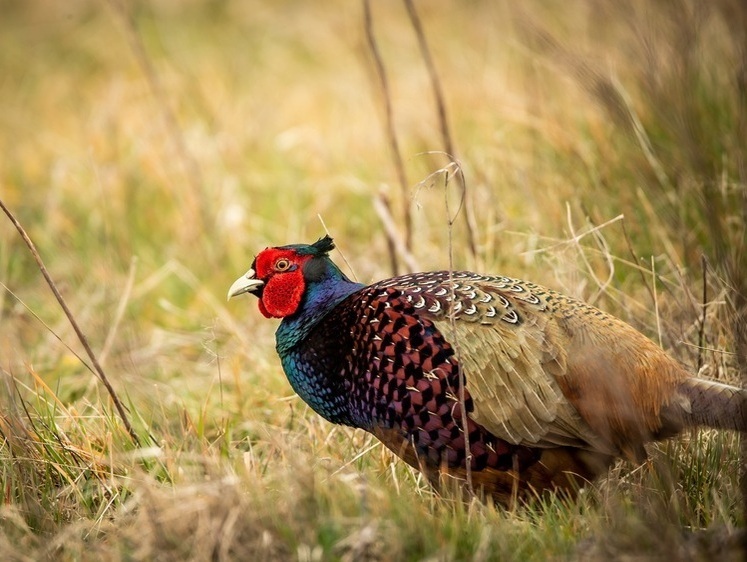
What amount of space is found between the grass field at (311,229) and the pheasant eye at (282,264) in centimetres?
29

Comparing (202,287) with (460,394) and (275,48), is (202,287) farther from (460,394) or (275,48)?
(275,48)

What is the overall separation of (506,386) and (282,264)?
87 cm

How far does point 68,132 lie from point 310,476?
534cm

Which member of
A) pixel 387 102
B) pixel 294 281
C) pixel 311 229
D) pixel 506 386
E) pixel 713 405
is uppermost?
pixel 387 102

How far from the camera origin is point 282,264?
3.30 meters

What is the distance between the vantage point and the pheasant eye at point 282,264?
10.8ft

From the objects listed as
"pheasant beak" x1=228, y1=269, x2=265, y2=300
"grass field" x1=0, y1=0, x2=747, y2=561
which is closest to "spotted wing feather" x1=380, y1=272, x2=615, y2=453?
"grass field" x1=0, y1=0, x2=747, y2=561

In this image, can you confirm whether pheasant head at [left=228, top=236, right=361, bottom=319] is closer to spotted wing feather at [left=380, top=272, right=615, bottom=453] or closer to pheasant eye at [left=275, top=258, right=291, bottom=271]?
pheasant eye at [left=275, top=258, right=291, bottom=271]

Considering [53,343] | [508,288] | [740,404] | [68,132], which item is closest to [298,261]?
[508,288]

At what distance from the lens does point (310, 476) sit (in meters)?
2.52

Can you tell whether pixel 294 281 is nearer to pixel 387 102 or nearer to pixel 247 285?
pixel 247 285

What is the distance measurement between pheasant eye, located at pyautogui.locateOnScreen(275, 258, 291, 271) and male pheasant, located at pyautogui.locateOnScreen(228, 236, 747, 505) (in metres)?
0.31

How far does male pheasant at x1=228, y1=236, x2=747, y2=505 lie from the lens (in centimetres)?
287

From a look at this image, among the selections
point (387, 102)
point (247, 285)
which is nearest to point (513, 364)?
point (247, 285)
